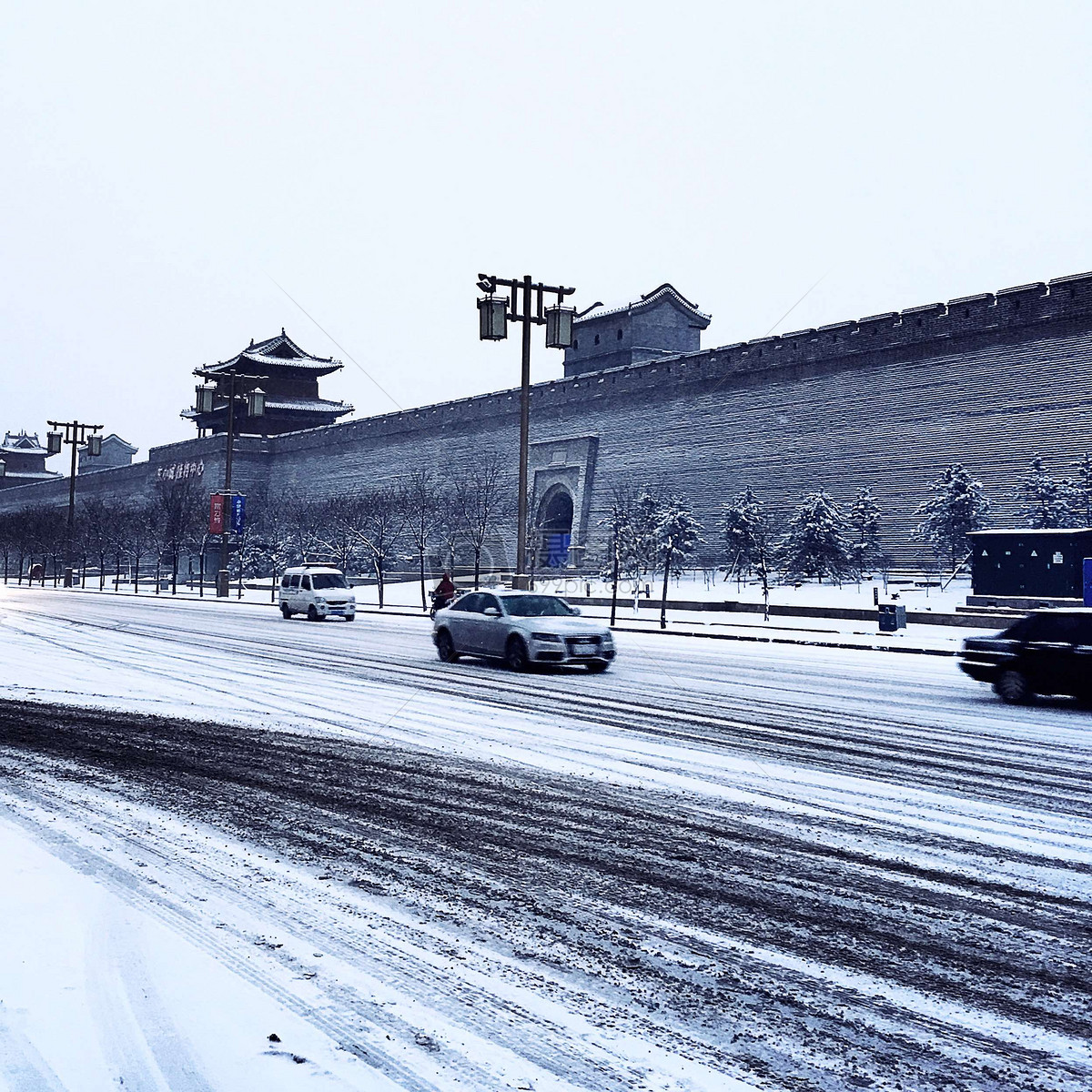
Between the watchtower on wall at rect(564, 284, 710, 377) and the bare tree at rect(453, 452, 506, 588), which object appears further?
the watchtower on wall at rect(564, 284, 710, 377)

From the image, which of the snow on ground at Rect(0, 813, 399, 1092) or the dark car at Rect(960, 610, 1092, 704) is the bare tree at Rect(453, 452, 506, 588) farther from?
the snow on ground at Rect(0, 813, 399, 1092)

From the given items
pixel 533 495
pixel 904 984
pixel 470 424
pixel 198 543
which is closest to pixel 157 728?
pixel 904 984

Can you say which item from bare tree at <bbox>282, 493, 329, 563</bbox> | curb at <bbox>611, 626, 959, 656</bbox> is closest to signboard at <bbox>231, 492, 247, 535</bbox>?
bare tree at <bbox>282, 493, 329, 563</bbox>

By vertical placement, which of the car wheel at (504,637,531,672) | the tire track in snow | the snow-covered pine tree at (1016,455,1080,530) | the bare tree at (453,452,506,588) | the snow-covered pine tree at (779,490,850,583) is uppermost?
the bare tree at (453,452,506,588)

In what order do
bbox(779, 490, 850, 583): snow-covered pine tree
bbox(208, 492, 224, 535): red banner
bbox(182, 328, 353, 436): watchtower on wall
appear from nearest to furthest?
bbox(779, 490, 850, 583): snow-covered pine tree < bbox(208, 492, 224, 535): red banner < bbox(182, 328, 353, 436): watchtower on wall

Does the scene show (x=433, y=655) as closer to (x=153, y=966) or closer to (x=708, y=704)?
(x=708, y=704)

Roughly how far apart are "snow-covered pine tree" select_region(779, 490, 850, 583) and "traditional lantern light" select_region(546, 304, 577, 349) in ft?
63.4

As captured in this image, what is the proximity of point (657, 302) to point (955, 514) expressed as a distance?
32.1m

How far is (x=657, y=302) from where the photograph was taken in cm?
6581

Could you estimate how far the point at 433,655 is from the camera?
57.3 ft

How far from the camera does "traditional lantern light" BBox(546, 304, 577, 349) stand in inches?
920

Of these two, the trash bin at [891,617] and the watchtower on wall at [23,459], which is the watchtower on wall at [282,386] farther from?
the trash bin at [891,617]

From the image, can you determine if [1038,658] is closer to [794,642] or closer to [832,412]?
[794,642]

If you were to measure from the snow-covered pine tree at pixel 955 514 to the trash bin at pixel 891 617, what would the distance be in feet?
44.0
